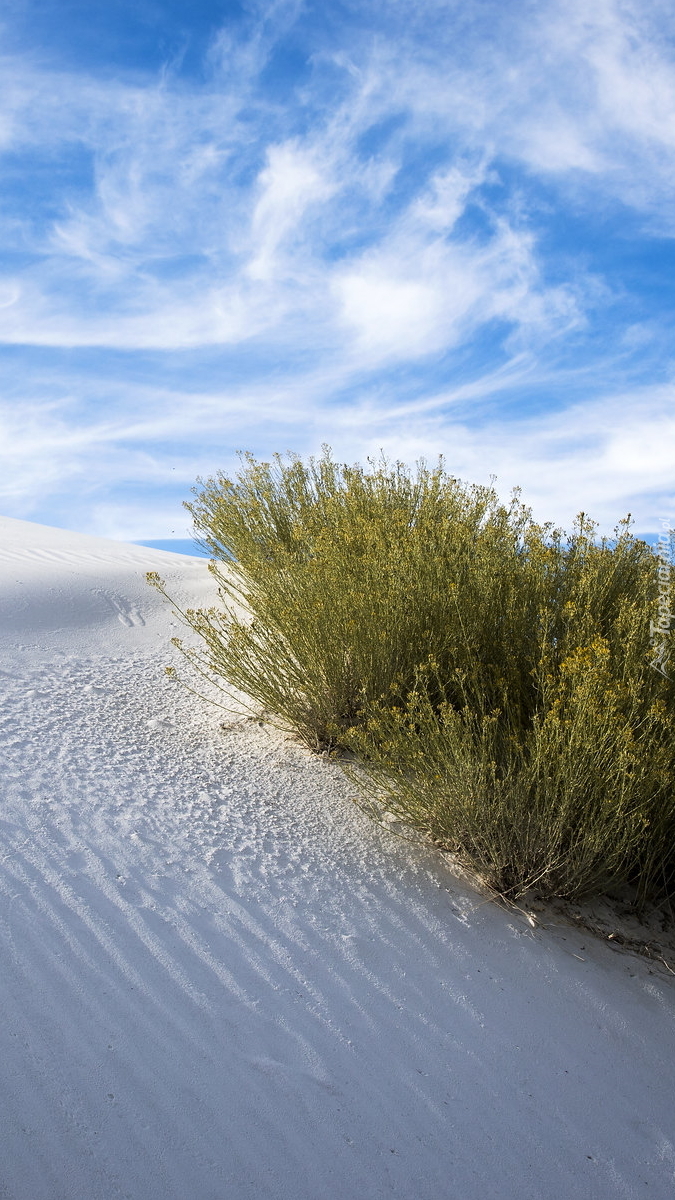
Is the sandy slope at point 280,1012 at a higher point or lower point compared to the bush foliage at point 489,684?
lower

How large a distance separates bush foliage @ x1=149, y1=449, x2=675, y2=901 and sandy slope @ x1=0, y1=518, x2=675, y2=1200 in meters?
0.29

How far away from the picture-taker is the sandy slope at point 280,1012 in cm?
207

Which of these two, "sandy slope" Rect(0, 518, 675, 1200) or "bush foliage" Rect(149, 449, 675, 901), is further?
"bush foliage" Rect(149, 449, 675, 901)

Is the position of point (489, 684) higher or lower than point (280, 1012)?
higher

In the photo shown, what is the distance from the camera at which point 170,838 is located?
3.18 m

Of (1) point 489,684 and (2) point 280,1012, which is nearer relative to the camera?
(2) point 280,1012

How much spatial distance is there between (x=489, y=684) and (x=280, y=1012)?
1.79 m

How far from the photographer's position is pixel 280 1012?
245 cm

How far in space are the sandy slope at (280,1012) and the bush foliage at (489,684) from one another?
0.96 feet

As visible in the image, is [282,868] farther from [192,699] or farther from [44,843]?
[192,699]

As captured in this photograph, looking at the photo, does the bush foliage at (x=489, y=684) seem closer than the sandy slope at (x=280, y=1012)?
No

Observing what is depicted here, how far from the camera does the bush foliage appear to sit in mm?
3041

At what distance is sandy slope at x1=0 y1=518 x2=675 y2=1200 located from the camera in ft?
6.78

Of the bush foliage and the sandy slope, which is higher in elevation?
the bush foliage
